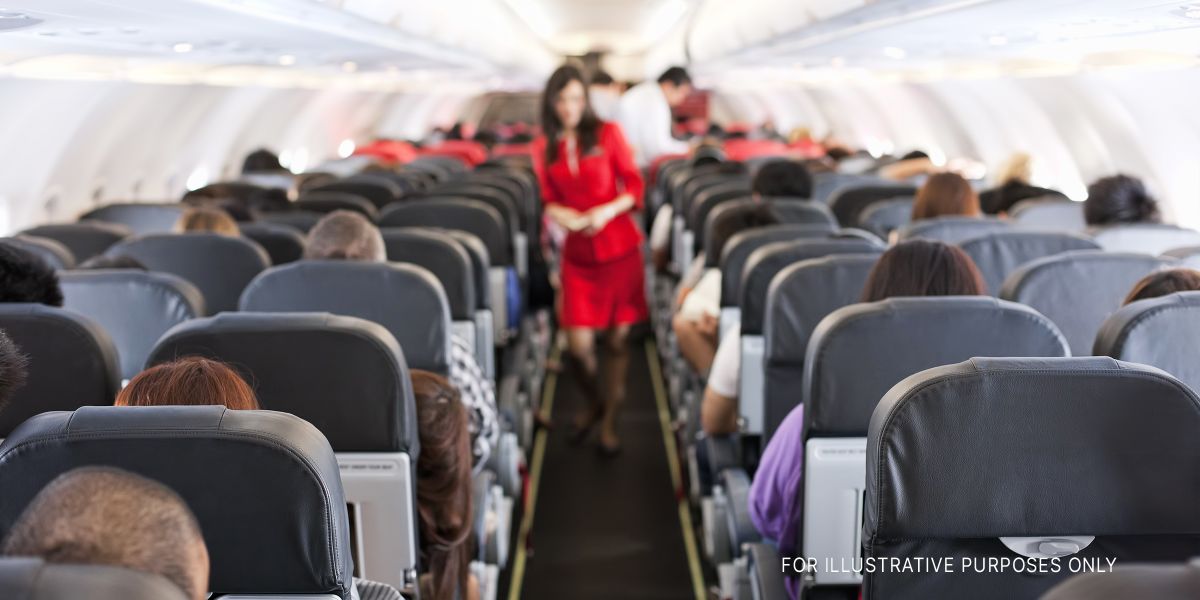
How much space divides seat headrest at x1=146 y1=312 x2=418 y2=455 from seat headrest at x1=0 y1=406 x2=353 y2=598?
2.21 feet

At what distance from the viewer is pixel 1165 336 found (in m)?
2.38

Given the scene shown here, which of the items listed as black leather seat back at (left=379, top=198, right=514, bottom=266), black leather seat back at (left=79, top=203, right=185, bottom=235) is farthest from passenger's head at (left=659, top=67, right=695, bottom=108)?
black leather seat back at (left=79, top=203, right=185, bottom=235)

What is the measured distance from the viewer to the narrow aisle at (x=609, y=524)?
455 cm

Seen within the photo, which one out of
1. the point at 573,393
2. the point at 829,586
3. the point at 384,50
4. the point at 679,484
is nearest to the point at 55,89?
the point at 384,50

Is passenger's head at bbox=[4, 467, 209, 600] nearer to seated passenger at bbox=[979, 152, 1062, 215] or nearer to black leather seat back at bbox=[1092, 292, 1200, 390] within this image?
black leather seat back at bbox=[1092, 292, 1200, 390]

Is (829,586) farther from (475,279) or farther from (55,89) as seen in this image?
(55,89)

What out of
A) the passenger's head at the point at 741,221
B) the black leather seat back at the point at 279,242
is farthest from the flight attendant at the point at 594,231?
the black leather seat back at the point at 279,242

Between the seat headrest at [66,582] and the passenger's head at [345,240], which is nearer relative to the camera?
the seat headrest at [66,582]

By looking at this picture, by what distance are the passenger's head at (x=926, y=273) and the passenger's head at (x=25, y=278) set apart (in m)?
1.99

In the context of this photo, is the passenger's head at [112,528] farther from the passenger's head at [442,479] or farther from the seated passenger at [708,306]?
the seated passenger at [708,306]

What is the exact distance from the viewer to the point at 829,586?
8.79ft

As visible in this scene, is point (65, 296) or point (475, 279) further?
point (475, 279)

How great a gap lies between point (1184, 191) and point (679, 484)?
4.36 meters

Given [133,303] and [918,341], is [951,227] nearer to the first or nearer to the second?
[918,341]
